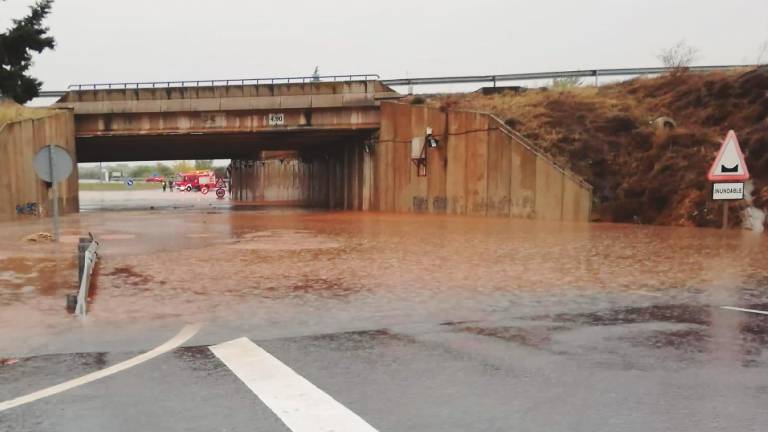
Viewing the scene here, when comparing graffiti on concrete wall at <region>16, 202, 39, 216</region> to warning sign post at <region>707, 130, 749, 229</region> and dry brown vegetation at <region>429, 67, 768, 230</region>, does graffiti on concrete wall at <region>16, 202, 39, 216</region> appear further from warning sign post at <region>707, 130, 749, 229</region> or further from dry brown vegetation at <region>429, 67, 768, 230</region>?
warning sign post at <region>707, 130, 749, 229</region>

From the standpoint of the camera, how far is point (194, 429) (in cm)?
354

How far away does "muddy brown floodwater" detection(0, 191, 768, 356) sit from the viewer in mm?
7086

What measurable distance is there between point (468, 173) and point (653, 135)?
7.37 m

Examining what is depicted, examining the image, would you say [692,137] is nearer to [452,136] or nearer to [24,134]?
[452,136]

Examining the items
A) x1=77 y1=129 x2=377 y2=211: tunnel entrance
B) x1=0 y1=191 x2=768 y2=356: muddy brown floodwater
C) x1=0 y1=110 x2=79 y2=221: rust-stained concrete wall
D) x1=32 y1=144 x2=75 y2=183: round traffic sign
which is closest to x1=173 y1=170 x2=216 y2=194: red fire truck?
x1=77 y1=129 x2=377 y2=211: tunnel entrance

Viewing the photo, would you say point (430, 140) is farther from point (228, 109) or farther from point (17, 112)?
point (17, 112)

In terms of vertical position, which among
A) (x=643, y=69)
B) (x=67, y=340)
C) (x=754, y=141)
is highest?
(x=643, y=69)

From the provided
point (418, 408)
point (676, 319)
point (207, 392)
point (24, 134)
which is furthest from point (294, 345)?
point (24, 134)

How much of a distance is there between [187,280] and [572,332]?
5.96 metres

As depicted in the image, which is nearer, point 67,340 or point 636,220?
point 67,340

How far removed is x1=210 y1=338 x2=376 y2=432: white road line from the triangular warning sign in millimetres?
12449

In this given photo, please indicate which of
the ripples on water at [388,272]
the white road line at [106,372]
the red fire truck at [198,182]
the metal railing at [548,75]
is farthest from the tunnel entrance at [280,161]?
the white road line at [106,372]

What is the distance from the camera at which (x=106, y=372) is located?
4703 millimetres

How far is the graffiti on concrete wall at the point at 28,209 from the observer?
79.8 feet
